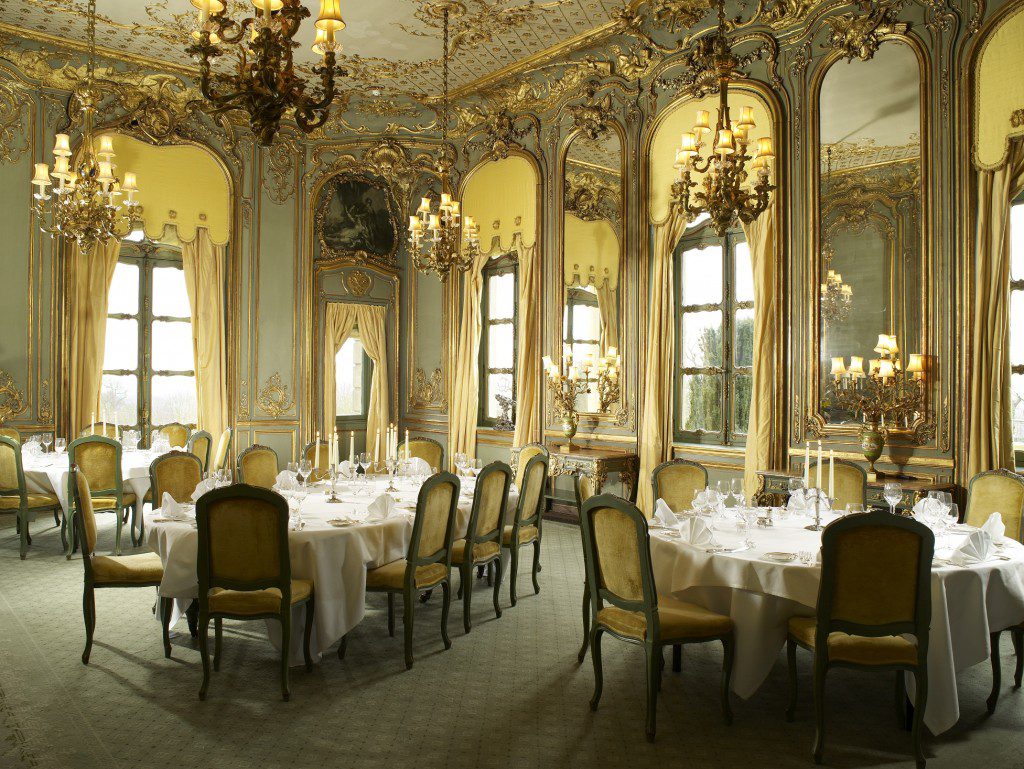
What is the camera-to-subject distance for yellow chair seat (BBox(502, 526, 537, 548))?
17.5 feet

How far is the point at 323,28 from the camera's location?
3568mm

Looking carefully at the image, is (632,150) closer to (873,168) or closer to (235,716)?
(873,168)

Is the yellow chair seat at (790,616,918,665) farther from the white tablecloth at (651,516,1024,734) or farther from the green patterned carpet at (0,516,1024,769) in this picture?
the green patterned carpet at (0,516,1024,769)

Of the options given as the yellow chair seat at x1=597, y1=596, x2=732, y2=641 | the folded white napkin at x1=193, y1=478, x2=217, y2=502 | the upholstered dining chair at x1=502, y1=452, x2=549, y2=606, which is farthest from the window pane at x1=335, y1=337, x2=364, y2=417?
the yellow chair seat at x1=597, y1=596, x2=732, y2=641

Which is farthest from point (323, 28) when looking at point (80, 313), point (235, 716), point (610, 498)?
point (80, 313)

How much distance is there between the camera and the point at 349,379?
11.0 meters

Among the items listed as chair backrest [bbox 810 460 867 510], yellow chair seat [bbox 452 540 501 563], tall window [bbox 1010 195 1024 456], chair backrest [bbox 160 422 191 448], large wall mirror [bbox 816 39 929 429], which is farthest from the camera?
chair backrest [bbox 160 422 191 448]

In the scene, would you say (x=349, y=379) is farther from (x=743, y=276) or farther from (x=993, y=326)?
(x=993, y=326)

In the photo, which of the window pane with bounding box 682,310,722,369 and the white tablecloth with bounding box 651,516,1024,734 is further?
the window pane with bounding box 682,310,722,369

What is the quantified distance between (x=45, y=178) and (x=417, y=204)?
15.2 ft

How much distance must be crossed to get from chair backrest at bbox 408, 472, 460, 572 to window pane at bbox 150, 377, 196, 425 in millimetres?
6640

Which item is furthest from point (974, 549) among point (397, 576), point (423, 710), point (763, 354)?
point (763, 354)

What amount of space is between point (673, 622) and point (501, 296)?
662cm

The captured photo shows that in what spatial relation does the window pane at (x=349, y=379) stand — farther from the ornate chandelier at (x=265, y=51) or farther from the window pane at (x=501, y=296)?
the ornate chandelier at (x=265, y=51)
